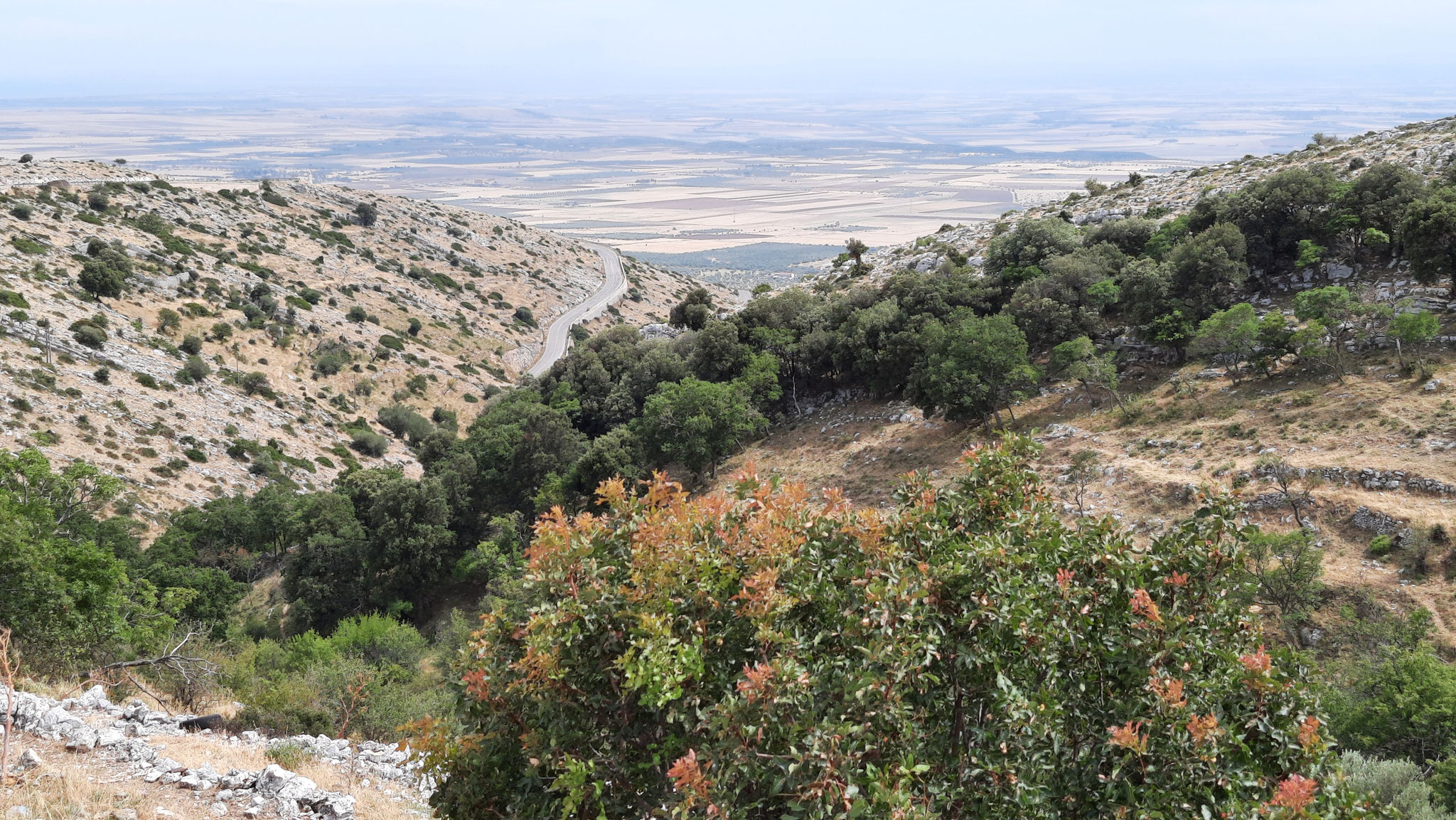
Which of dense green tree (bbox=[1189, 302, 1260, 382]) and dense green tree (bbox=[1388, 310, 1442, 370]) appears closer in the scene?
dense green tree (bbox=[1388, 310, 1442, 370])

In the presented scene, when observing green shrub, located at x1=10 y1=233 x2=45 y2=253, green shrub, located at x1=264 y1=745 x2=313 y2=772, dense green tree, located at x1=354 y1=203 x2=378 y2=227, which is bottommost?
green shrub, located at x1=264 y1=745 x2=313 y2=772

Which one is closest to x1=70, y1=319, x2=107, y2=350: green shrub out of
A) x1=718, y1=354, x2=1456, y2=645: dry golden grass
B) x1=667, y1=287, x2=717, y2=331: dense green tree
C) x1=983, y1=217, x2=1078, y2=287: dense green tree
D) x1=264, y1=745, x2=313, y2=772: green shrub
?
x1=667, y1=287, x2=717, y2=331: dense green tree

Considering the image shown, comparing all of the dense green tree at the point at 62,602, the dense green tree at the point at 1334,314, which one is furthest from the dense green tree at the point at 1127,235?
the dense green tree at the point at 62,602

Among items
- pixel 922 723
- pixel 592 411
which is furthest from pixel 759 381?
pixel 922 723

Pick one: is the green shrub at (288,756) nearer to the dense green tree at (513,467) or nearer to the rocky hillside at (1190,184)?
the dense green tree at (513,467)

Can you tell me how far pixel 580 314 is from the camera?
92250mm

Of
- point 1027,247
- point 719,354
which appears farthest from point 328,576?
point 1027,247

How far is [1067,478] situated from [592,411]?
2836 centimetres

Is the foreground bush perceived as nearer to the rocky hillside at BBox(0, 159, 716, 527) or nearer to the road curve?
the rocky hillside at BBox(0, 159, 716, 527)

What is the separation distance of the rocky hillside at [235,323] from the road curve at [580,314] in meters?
1.56

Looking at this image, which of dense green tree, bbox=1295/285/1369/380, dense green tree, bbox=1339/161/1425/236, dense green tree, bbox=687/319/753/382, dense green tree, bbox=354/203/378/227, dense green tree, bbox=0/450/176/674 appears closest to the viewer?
dense green tree, bbox=0/450/176/674

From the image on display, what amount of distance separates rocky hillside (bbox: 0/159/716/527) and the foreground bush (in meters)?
43.2

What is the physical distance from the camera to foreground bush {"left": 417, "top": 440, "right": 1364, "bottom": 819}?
5.77 metres

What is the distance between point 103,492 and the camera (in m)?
22.9
